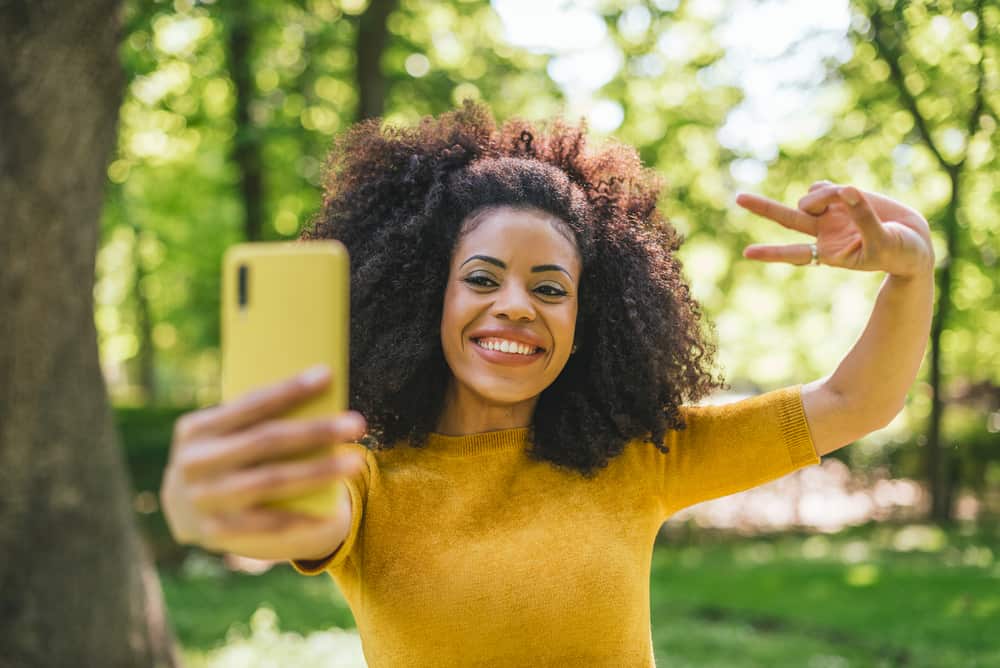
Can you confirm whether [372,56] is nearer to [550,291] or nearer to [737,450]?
[550,291]

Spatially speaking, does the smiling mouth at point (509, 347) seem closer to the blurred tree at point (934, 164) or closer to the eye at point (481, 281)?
the eye at point (481, 281)

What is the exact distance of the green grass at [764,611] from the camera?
668 cm

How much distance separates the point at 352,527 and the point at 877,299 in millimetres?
1235

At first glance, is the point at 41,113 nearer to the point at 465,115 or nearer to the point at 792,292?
the point at 465,115

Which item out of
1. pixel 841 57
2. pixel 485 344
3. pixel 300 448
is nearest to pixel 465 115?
pixel 485 344

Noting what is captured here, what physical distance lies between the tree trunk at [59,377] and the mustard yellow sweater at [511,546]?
2.75 m

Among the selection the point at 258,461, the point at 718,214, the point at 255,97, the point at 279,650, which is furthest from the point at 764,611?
the point at 255,97

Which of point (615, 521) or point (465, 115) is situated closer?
point (615, 521)

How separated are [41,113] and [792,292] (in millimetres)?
12719

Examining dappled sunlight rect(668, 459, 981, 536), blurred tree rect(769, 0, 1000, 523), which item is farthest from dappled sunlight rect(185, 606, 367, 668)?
dappled sunlight rect(668, 459, 981, 536)

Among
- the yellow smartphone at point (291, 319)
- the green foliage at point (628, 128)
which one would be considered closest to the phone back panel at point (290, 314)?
the yellow smartphone at point (291, 319)

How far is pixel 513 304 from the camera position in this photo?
211 centimetres

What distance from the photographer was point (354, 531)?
1977mm

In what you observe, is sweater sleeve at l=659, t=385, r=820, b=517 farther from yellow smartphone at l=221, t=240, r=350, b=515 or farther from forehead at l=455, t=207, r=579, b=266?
yellow smartphone at l=221, t=240, r=350, b=515
